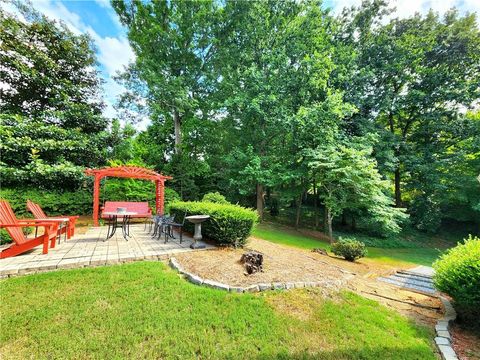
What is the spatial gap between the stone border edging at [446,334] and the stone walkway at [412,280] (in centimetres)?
112

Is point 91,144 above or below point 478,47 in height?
below

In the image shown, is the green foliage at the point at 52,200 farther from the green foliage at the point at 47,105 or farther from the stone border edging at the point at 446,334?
the stone border edging at the point at 446,334

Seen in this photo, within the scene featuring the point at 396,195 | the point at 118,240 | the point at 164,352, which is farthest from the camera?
the point at 396,195

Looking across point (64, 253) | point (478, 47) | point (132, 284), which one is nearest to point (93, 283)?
point (132, 284)

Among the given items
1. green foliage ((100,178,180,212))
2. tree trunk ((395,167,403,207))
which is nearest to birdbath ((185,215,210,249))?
green foliage ((100,178,180,212))

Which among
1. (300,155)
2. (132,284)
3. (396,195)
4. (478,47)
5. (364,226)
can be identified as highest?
(478,47)

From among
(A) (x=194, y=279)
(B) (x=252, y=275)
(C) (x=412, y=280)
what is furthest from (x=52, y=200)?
(C) (x=412, y=280)

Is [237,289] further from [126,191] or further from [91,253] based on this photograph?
[126,191]

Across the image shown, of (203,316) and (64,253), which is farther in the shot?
(64,253)

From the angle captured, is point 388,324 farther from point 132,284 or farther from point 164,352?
point 132,284

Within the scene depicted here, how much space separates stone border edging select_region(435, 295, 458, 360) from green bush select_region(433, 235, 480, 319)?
0.71 feet

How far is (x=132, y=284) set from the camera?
3.35 metres

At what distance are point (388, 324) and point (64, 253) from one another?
229 inches

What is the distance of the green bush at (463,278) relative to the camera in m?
3.10
